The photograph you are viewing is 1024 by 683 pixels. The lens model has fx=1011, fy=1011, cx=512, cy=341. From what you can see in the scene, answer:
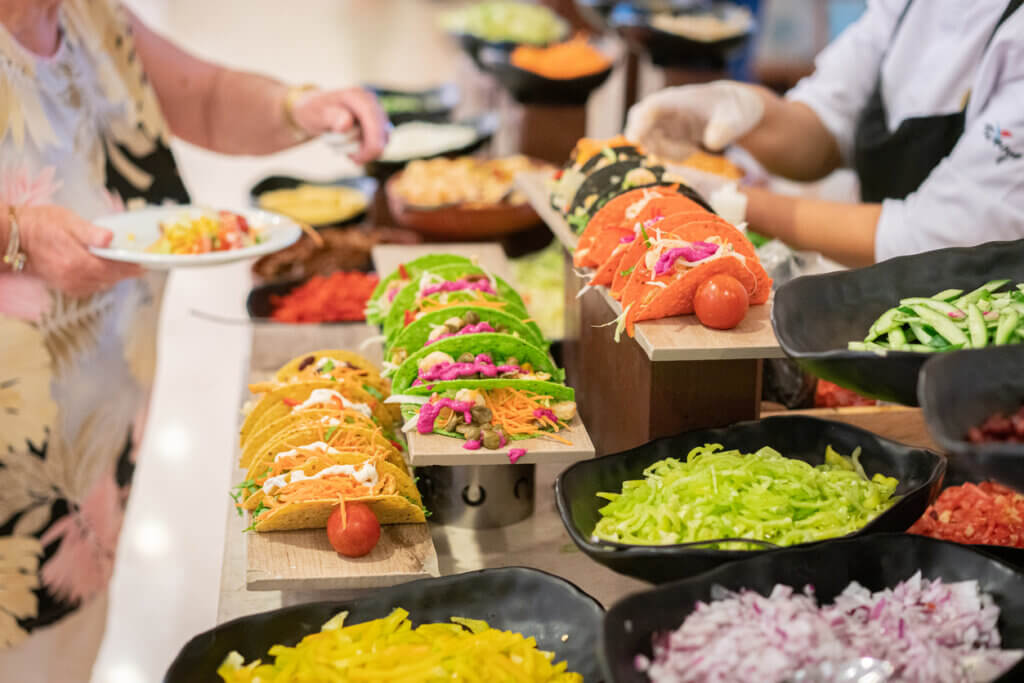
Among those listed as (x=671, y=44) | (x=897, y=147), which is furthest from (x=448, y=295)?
(x=671, y=44)

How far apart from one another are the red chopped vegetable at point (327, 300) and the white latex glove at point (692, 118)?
3.10 feet

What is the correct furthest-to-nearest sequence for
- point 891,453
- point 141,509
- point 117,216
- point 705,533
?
point 141,509 < point 117,216 < point 891,453 < point 705,533

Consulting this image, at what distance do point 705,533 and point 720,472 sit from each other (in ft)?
0.41

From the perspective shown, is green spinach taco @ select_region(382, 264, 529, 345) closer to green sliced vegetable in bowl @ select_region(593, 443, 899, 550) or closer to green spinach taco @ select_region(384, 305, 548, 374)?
green spinach taco @ select_region(384, 305, 548, 374)

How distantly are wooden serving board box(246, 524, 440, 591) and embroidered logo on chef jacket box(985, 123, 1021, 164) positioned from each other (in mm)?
1484

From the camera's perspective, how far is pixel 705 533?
1373mm

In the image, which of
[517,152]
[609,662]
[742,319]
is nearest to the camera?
[609,662]

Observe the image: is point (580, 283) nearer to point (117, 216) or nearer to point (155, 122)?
point (117, 216)

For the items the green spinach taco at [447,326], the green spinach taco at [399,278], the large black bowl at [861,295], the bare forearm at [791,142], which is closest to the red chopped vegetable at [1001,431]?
the large black bowl at [861,295]

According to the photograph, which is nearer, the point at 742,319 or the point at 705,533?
the point at 705,533

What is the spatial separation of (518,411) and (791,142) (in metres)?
1.79

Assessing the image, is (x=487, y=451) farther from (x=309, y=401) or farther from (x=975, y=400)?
(x=975, y=400)

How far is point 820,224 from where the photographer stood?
2609 millimetres

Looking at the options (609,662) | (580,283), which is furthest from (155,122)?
(609,662)
